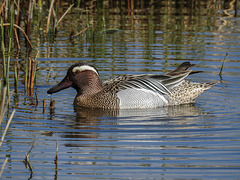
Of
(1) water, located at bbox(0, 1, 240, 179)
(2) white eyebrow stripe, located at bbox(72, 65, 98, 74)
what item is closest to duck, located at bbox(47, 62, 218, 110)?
(2) white eyebrow stripe, located at bbox(72, 65, 98, 74)

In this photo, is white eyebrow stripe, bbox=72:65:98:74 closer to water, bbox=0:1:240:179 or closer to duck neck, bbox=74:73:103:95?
duck neck, bbox=74:73:103:95

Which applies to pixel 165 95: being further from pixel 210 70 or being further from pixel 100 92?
pixel 210 70

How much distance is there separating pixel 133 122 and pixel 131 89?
1.17 metres

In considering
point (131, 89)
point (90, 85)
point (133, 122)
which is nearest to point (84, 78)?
point (90, 85)

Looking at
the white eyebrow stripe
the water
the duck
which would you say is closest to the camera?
the water

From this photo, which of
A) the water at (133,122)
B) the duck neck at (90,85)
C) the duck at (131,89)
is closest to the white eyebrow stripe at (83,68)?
the duck at (131,89)

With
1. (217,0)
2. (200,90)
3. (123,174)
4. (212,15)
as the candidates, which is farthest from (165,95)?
(217,0)

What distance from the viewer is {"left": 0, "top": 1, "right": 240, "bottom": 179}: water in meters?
5.96

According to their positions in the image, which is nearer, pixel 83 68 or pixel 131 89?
pixel 131 89

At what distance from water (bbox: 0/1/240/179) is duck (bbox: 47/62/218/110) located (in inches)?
8.2

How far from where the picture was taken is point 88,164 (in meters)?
6.08

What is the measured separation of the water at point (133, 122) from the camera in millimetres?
5961

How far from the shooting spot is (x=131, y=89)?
29.6 ft

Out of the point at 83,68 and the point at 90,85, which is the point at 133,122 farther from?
the point at 83,68
